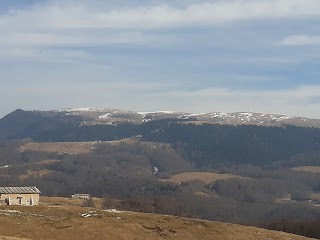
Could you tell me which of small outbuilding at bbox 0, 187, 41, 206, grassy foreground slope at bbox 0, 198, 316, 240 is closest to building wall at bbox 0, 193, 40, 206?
small outbuilding at bbox 0, 187, 41, 206

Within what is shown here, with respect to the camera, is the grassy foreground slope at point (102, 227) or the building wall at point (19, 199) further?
the building wall at point (19, 199)

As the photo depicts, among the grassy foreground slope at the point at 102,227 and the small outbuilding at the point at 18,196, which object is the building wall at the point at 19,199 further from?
the grassy foreground slope at the point at 102,227

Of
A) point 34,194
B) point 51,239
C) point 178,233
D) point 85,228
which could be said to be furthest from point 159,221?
point 34,194

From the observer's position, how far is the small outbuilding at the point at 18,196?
137500 mm

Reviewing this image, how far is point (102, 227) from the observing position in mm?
96812

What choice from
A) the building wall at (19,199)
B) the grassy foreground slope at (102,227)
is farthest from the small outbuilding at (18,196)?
the grassy foreground slope at (102,227)

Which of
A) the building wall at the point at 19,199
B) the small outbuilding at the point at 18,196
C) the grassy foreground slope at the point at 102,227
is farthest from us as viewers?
the small outbuilding at the point at 18,196

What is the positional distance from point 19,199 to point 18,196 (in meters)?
0.78

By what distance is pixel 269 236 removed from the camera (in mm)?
115062

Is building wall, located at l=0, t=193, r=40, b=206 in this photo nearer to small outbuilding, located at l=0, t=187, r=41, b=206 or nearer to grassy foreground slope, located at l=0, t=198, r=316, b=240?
small outbuilding, located at l=0, t=187, r=41, b=206

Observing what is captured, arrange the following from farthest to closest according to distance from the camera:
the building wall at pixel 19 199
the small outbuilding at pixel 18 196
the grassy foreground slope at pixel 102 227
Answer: the small outbuilding at pixel 18 196 → the building wall at pixel 19 199 → the grassy foreground slope at pixel 102 227

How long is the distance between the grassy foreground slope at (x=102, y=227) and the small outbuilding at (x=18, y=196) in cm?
2271

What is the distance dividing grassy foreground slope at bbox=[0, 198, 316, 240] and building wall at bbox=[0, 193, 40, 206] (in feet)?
74.4

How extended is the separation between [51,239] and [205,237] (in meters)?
30.7
